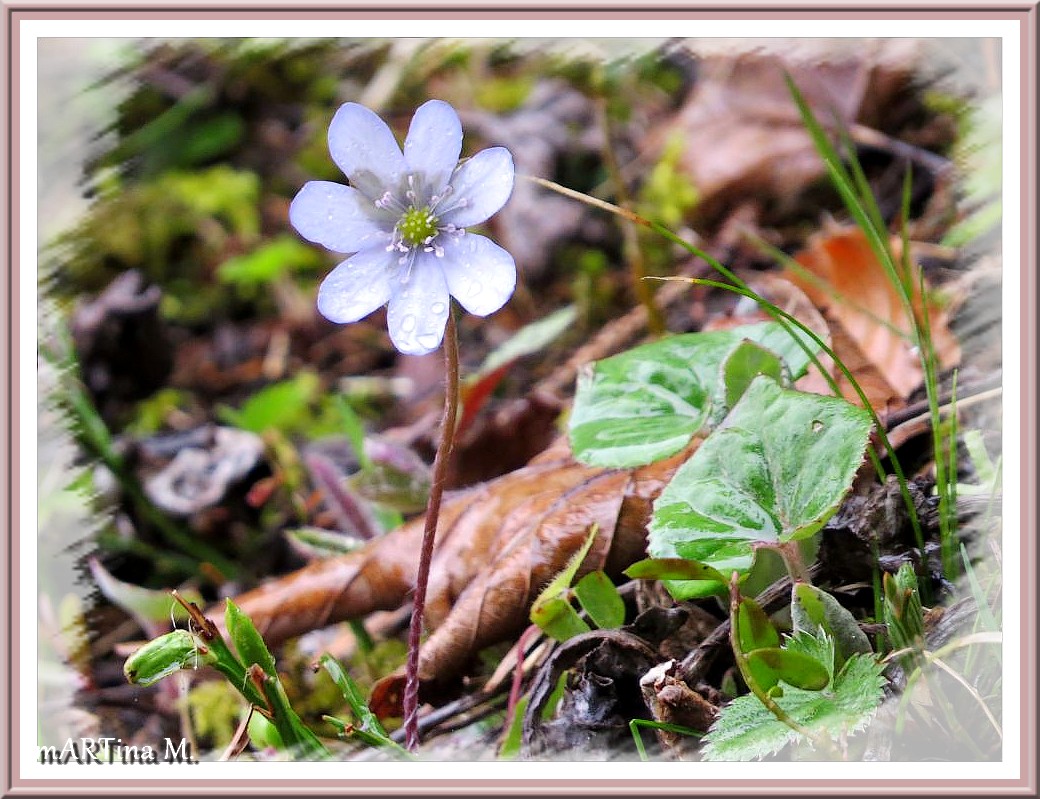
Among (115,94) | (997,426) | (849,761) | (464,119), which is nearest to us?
(849,761)

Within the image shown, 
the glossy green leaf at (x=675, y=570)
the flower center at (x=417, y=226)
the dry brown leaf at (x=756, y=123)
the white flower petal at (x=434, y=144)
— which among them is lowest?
the glossy green leaf at (x=675, y=570)

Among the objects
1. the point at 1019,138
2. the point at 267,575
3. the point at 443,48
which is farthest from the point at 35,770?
the point at 443,48

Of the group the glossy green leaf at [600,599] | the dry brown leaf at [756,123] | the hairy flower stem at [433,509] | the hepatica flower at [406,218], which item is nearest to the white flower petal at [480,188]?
the hepatica flower at [406,218]

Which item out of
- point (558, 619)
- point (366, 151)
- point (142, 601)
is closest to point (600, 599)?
point (558, 619)

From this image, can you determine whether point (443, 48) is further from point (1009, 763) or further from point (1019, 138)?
point (1009, 763)

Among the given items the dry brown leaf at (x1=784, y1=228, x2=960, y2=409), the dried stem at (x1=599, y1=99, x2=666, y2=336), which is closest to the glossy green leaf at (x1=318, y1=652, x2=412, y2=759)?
the dry brown leaf at (x1=784, y1=228, x2=960, y2=409)

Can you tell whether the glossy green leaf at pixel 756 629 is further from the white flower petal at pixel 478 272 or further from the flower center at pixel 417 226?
the flower center at pixel 417 226
